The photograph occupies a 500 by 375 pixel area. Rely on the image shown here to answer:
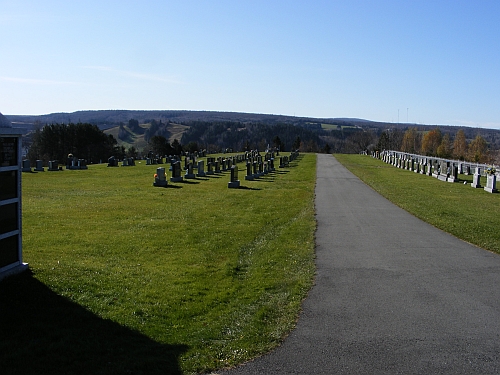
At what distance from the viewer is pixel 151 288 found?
745 cm

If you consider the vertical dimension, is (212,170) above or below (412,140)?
below

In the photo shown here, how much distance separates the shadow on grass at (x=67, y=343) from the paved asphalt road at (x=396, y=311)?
993 mm

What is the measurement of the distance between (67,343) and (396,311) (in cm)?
414

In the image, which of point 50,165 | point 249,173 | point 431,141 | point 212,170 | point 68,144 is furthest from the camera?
point 431,141

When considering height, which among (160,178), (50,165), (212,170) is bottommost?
(50,165)

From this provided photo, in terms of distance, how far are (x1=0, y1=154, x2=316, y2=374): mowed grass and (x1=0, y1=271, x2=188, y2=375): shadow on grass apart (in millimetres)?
11

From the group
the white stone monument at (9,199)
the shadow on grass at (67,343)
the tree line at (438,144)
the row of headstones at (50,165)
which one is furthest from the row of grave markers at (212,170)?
the tree line at (438,144)

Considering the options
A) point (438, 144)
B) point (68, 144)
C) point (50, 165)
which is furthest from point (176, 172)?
point (438, 144)

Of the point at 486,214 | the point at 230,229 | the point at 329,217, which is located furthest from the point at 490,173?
the point at 230,229

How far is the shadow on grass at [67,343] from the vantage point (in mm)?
4664

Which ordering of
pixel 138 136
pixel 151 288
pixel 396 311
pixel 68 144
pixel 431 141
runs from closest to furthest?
pixel 396 311
pixel 151 288
pixel 68 144
pixel 431 141
pixel 138 136

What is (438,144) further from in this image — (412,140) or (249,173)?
(249,173)

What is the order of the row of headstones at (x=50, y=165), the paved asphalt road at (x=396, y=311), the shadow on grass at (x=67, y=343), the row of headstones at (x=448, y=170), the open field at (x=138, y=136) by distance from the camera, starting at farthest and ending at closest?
the open field at (x=138, y=136)
the row of headstones at (x=50, y=165)
the row of headstones at (x=448, y=170)
the paved asphalt road at (x=396, y=311)
the shadow on grass at (x=67, y=343)

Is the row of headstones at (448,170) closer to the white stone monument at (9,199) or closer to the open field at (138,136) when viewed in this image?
the white stone monument at (9,199)
